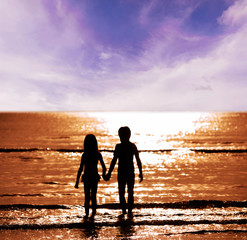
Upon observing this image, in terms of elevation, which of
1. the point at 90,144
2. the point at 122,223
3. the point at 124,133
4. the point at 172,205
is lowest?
the point at 172,205

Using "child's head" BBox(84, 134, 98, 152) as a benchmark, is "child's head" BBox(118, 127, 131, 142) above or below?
above

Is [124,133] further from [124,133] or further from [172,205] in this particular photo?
[172,205]

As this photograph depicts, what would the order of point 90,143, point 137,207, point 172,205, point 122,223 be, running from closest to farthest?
point 122,223 < point 90,143 < point 137,207 < point 172,205

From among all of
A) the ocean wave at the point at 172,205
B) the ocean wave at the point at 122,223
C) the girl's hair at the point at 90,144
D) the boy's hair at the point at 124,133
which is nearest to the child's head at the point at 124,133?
the boy's hair at the point at 124,133

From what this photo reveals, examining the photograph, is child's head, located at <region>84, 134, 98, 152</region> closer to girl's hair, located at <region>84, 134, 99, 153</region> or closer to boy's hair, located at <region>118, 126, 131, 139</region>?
girl's hair, located at <region>84, 134, 99, 153</region>

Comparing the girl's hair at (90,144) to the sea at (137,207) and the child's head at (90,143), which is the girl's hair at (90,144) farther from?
the sea at (137,207)

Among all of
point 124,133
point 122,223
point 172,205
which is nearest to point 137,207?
point 172,205

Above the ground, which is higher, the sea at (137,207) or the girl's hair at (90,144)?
the girl's hair at (90,144)

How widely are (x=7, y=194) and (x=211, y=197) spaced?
8.64 meters

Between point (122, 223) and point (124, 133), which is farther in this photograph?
point (124, 133)

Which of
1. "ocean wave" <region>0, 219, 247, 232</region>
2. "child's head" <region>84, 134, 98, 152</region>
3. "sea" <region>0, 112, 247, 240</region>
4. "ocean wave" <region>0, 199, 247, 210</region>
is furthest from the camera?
"ocean wave" <region>0, 199, 247, 210</region>

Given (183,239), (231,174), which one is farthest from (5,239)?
(231,174)

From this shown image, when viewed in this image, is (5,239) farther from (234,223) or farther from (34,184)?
(34,184)

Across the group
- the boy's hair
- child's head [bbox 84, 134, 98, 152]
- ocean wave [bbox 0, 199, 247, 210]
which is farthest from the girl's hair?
ocean wave [bbox 0, 199, 247, 210]
